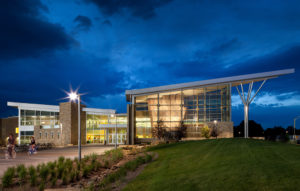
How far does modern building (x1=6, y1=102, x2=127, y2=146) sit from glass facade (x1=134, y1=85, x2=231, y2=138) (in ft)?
32.1

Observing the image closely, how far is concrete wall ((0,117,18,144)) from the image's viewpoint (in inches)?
2178

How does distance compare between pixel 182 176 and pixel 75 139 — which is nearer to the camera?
pixel 182 176

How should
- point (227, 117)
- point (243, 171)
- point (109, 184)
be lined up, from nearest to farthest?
point (243, 171) < point (109, 184) < point (227, 117)

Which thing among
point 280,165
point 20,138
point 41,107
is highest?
point 41,107

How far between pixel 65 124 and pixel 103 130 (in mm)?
7864

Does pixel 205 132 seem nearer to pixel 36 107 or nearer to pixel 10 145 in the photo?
pixel 10 145

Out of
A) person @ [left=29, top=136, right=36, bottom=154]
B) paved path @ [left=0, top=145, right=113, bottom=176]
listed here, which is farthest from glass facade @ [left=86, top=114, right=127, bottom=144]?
person @ [left=29, top=136, right=36, bottom=154]

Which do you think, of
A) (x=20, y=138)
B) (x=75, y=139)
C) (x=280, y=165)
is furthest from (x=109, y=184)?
(x=20, y=138)

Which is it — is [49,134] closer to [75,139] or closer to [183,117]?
[75,139]

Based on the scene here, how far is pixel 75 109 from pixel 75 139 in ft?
18.5

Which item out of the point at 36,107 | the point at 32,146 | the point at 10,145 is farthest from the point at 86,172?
the point at 36,107

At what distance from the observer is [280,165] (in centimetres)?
1011

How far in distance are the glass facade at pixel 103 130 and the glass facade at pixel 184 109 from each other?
43.3 ft

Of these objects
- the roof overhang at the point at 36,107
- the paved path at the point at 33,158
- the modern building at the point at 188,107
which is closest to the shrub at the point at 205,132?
the modern building at the point at 188,107
